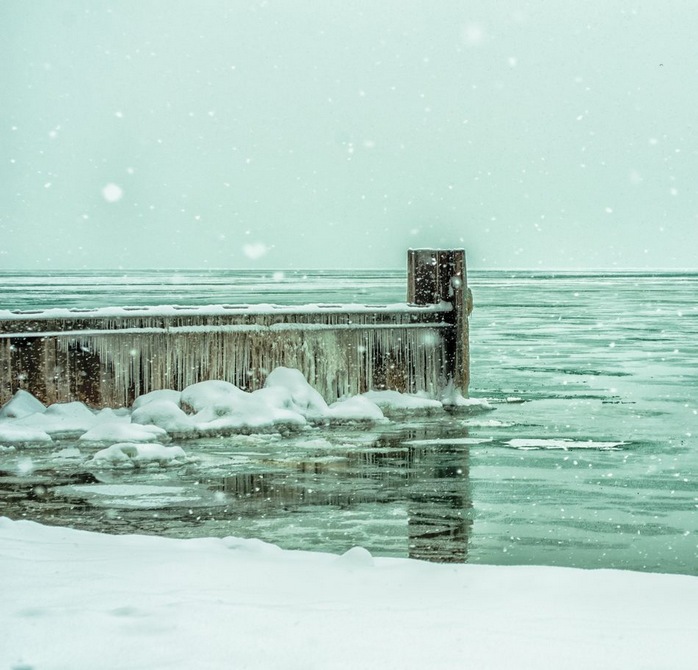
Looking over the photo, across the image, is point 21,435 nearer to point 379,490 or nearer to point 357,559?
point 379,490

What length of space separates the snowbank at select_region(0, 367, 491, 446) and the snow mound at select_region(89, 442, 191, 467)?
0.65 meters

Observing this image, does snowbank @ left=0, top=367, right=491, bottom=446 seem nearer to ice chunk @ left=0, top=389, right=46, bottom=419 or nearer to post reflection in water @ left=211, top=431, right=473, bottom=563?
ice chunk @ left=0, top=389, right=46, bottom=419

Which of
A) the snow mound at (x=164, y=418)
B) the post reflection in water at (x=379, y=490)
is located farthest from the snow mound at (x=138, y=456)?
the snow mound at (x=164, y=418)

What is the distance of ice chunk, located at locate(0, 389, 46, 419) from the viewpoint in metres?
11.2

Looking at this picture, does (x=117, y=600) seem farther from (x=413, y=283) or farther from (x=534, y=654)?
(x=413, y=283)

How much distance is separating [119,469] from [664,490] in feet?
14.2

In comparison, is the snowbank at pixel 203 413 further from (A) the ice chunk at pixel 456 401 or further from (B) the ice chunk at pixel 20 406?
(A) the ice chunk at pixel 456 401

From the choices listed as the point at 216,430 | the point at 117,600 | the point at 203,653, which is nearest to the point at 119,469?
the point at 216,430

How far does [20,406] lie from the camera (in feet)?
37.0

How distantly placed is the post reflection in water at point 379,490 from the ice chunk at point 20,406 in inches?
110

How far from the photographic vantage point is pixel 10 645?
416 cm

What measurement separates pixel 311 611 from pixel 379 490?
3851 millimetres

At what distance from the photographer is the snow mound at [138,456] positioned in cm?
966

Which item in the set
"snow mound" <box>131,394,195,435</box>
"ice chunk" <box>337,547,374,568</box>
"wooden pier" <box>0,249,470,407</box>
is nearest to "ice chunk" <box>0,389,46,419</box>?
"wooden pier" <box>0,249,470,407</box>
